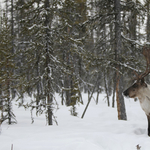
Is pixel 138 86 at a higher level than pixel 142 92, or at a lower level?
higher

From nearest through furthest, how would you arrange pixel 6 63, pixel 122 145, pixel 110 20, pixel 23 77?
1. pixel 122 145
2. pixel 23 77
3. pixel 6 63
4. pixel 110 20

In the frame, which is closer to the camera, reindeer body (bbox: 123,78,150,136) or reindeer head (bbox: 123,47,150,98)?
reindeer body (bbox: 123,78,150,136)

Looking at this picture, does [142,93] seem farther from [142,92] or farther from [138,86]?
[138,86]

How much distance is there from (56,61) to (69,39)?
1404mm

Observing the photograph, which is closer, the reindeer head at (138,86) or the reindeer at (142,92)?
the reindeer at (142,92)

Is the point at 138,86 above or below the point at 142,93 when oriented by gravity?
above

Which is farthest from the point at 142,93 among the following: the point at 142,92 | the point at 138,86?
the point at 138,86

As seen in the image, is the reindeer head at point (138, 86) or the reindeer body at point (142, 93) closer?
the reindeer body at point (142, 93)

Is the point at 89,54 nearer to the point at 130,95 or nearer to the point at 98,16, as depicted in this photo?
the point at 98,16

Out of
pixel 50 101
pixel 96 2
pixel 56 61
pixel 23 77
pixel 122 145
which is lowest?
pixel 122 145

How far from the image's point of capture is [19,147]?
4383mm

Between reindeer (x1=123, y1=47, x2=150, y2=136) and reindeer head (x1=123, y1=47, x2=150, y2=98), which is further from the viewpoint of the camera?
reindeer head (x1=123, y1=47, x2=150, y2=98)

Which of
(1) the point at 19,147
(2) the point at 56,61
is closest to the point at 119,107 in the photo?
(2) the point at 56,61

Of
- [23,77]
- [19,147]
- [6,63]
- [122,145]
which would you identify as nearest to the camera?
[19,147]
